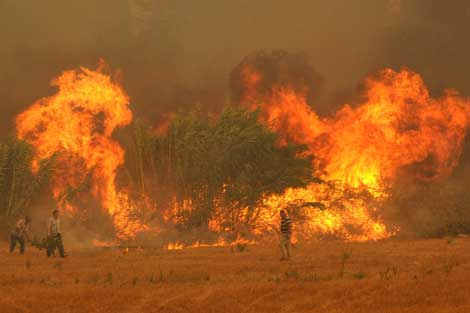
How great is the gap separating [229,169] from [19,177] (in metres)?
11.7

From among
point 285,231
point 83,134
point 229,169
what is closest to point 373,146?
point 229,169

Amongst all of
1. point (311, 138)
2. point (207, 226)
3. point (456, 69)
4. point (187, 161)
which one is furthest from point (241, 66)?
point (456, 69)

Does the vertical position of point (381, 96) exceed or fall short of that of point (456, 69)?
it falls short

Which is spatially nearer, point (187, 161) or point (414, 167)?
point (187, 161)

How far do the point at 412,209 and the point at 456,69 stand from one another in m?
25.1

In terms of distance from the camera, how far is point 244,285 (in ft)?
48.4

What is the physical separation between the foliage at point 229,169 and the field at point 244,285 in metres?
12.3

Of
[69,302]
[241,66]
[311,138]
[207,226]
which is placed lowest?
[69,302]

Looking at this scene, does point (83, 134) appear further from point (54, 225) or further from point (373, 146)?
point (373, 146)

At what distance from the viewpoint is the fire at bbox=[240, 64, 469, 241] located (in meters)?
35.1

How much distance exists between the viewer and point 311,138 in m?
39.0

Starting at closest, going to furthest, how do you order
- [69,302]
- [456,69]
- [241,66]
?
[69,302]
[241,66]
[456,69]

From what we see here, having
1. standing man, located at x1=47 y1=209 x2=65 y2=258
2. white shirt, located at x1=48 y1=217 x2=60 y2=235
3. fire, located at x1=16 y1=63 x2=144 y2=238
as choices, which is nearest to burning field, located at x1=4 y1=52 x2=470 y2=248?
fire, located at x1=16 y1=63 x2=144 y2=238

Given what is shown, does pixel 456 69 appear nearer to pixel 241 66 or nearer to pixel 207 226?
pixel 241 66
